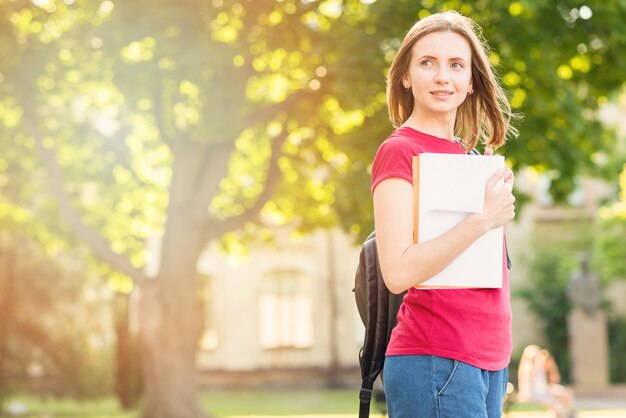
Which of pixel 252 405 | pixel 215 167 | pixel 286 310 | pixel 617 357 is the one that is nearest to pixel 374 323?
pixel 215 167

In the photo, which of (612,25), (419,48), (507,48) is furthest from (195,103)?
(419,48)

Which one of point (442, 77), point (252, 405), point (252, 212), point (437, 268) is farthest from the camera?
point (252, 405)

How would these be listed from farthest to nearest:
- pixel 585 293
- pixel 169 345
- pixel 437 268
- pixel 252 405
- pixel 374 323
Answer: pixel 252 405 → pixel 585 293 → pixel 169 345 → pixel 374 323 → pixel 437 268

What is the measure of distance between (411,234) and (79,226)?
62.3ft

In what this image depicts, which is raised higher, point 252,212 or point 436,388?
point 252,212

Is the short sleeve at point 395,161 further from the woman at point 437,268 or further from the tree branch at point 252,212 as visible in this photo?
the tree branch at point 252,212

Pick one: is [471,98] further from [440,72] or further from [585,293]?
[585,293]

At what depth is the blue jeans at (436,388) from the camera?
3000mm

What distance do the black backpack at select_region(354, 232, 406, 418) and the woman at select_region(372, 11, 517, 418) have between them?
117mm

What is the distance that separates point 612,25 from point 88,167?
485 inches

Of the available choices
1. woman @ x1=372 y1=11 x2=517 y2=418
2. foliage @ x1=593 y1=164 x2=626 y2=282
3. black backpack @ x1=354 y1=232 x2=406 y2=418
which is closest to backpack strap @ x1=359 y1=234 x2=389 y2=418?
black backpack @ x1=354 y1=232 x2=406 y2=418

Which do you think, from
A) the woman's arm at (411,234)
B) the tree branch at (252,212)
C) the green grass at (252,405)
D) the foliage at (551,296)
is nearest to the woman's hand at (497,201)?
the woman's arm at (411,234)

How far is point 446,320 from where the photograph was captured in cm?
303

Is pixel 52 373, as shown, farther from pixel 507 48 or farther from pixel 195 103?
Result: pixel 507 48
